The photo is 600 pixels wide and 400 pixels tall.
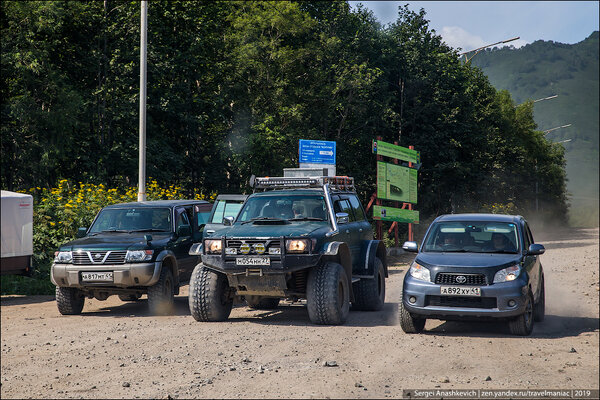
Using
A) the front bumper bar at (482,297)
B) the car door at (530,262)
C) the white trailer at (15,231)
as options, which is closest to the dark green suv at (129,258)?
the front bumper bar at (482,297)

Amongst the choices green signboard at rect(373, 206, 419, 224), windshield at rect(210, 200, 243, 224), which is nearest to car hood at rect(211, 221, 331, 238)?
windshield at rect(210, 200, 243, 224)

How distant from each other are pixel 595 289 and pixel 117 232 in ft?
32.6

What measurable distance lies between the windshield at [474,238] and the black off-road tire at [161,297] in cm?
440

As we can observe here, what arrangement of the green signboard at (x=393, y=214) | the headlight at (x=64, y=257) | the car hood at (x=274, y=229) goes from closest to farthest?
the car hood at (x=274, y=229), the headlight at (x=64, y=257), the green signboard at (x=393, y=214)

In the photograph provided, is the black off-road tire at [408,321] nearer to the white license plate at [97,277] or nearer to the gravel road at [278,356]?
the gravel road at [278,356]

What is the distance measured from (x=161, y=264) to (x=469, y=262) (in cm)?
507

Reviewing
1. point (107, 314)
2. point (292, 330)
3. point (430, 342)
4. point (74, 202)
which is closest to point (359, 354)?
point (430, 342)

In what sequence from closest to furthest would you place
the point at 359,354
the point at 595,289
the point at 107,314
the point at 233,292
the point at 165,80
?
the point at 359,354, the point at 233,292, the point at 107,314, the point at 595,289, the point at 165,80

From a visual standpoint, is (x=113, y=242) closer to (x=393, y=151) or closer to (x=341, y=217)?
(x=341, y=217)

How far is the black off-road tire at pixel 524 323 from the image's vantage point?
9.46 m

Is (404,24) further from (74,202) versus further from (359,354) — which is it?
(359,354)

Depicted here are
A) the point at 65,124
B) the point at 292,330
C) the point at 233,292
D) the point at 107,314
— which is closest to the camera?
the point at 292,330

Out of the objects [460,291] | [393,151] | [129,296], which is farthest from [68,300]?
[393,151]

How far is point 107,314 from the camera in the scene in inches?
491
